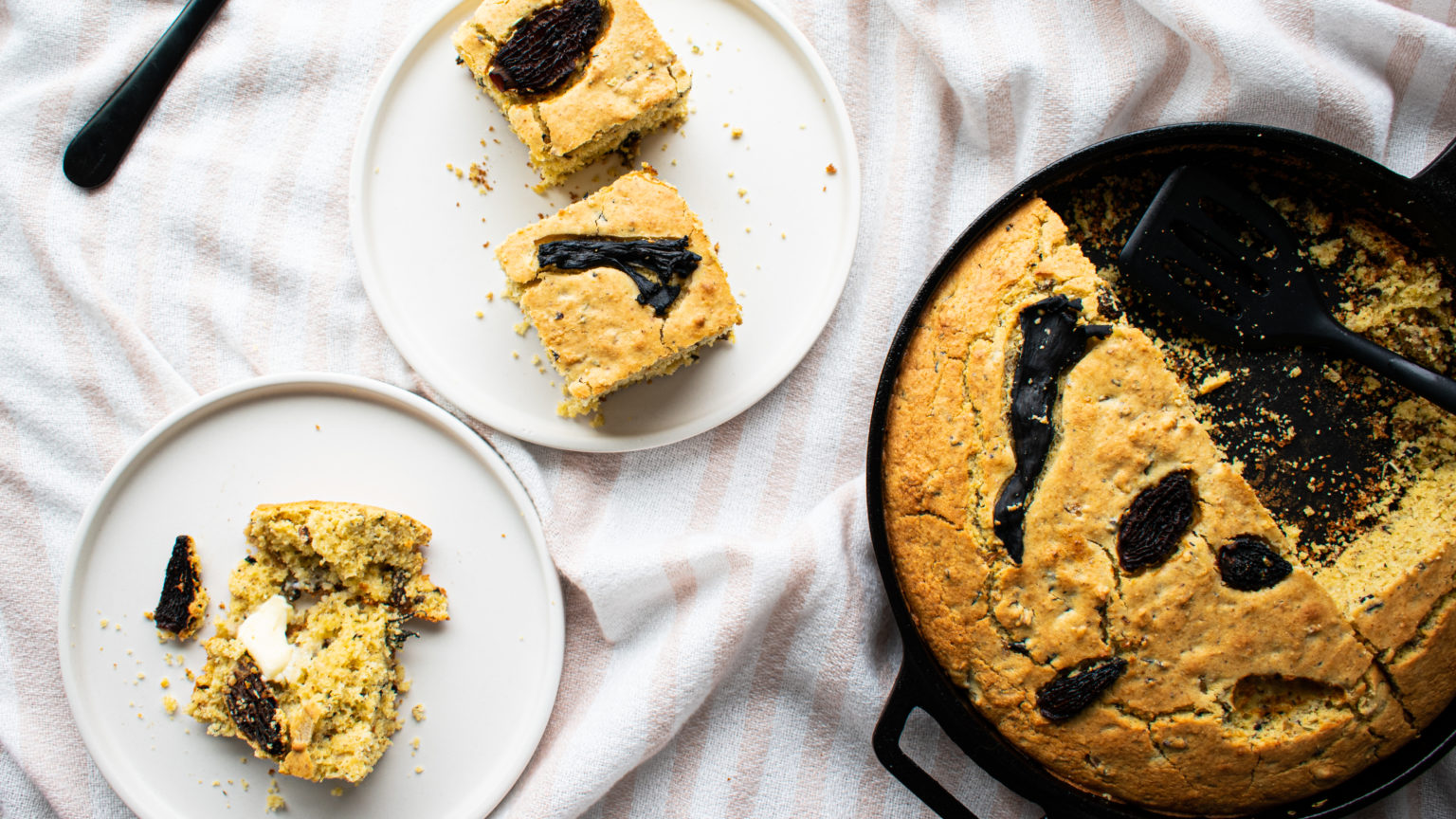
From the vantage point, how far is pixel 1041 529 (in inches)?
84.9

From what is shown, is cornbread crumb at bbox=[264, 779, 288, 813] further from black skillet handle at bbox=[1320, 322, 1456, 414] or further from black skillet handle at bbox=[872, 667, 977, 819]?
black skillet handle at bbox=[1320, 322, 1456, 414]

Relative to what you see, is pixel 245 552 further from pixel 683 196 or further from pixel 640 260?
pixel 683 196

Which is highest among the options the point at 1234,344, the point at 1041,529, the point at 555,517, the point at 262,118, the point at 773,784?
the point at 262,118

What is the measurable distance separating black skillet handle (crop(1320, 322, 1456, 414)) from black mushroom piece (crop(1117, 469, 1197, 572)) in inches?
27.6

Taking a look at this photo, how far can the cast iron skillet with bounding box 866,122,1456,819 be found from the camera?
227 cm

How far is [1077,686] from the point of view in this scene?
218cm

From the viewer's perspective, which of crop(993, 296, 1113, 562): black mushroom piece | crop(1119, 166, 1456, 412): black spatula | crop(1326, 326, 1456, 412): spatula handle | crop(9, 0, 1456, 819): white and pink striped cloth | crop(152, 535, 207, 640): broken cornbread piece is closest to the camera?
crop(993, 296, 1113, 562): black mushroom piece

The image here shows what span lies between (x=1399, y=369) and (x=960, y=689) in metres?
1.51

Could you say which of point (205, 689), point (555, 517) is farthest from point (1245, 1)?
point (205, 689)

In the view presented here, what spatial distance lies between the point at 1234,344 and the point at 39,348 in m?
3.71

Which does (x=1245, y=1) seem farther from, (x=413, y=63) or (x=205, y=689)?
(x=205, y=689)

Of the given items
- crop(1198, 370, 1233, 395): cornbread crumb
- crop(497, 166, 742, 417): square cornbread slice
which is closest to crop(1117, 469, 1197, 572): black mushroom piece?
crop(1198, 370, 1233, 395): cornbread crumb

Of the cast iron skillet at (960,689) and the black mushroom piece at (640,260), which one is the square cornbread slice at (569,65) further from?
the cast iron skillet at (960,689)

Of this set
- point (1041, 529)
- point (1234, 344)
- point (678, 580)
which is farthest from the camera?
point (678, 580)
